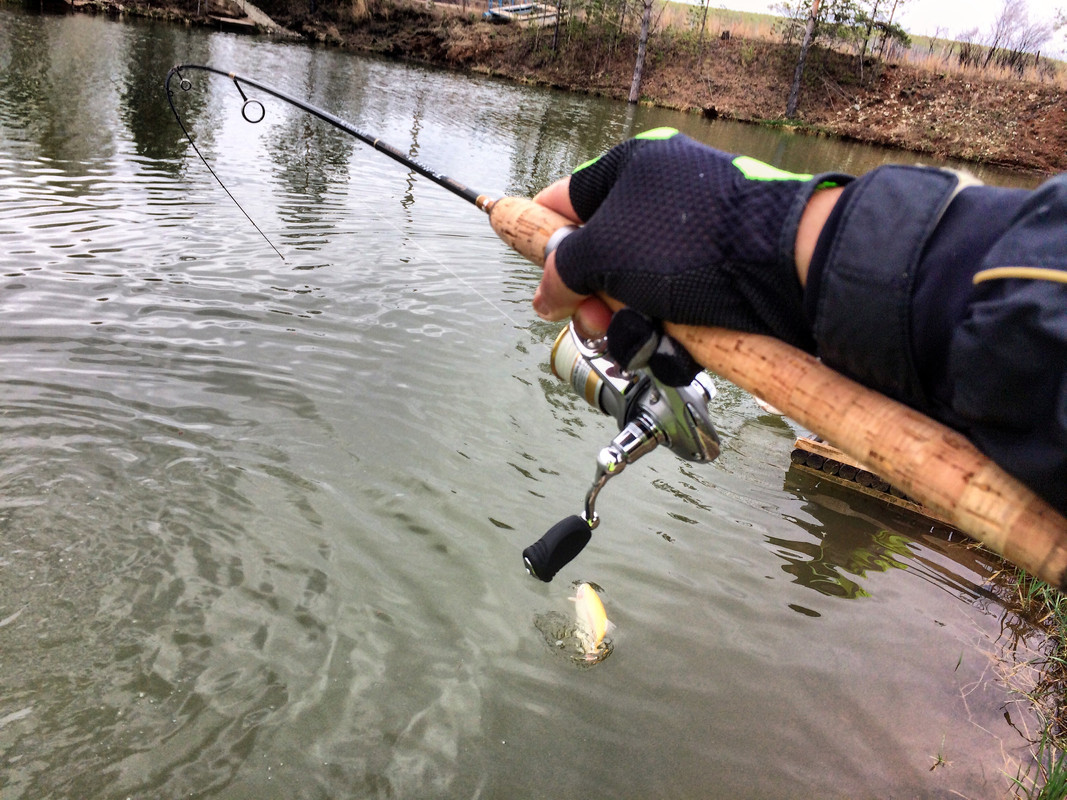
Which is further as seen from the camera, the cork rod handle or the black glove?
the black glove

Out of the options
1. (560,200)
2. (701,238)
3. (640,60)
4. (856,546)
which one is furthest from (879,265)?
(640,60)

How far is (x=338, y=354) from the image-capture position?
5230 mm

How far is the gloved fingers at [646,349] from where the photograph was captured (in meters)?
1.55

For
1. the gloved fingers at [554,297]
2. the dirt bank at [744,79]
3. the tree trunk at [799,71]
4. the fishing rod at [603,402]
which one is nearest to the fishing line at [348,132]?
the fishing rod at [603,402]

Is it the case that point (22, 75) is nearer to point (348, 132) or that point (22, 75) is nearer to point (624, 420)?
point (348, 132)

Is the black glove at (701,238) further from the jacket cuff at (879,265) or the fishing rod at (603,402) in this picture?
the fishing rod at (603,402)

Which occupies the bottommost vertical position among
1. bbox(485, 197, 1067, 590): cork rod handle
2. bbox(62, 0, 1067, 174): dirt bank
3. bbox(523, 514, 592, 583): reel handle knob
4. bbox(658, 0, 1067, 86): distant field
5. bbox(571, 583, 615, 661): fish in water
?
bbox(571, 583, 615, 661): fish in water

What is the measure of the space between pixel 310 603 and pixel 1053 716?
11.0ft

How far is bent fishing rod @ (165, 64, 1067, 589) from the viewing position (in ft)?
3.77

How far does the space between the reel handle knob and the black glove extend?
78 cm

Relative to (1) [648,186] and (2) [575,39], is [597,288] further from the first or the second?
(2) [575,39]

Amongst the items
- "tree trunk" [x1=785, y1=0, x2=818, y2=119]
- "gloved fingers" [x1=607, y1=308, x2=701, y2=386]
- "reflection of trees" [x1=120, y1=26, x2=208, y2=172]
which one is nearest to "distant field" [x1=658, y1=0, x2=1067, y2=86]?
"tree trunk" [x1=785, y1=0, x2=818, y2=119]

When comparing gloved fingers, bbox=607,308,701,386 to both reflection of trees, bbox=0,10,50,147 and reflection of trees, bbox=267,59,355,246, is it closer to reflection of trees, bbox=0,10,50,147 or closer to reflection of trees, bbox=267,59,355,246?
reflection of trees, bbox=267,59,355,246

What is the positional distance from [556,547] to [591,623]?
4.67 feet
